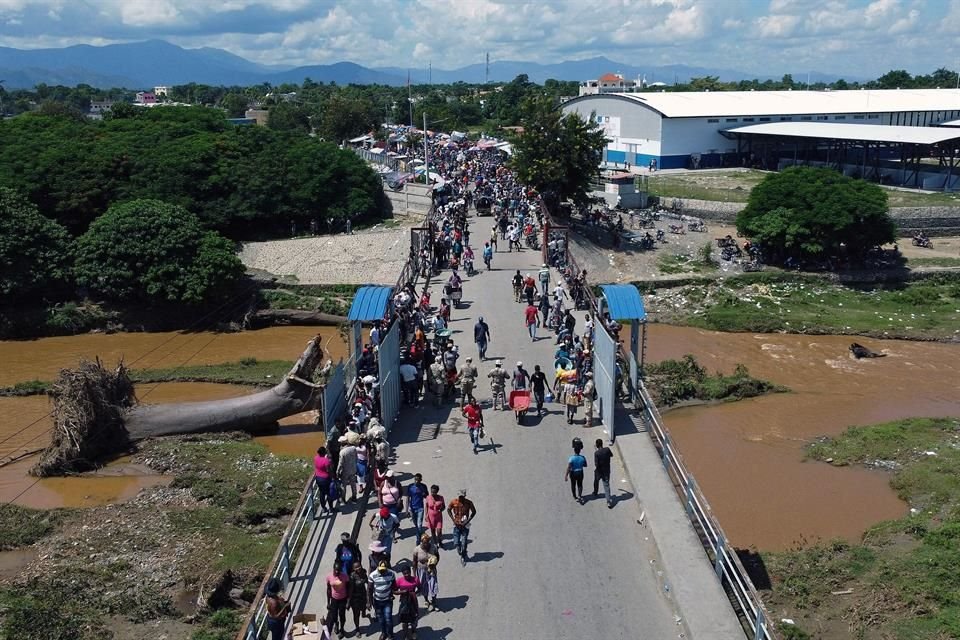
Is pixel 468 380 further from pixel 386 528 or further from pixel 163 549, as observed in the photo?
pixel 163 549

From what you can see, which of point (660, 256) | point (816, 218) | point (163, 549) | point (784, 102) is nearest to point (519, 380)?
point (163, 549)

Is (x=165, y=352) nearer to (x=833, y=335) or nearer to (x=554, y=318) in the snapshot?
(x=554, y=318)

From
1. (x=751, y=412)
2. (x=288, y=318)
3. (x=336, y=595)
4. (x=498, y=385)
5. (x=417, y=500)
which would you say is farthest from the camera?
(x=288, y=318)

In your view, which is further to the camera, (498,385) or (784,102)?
(784,102)

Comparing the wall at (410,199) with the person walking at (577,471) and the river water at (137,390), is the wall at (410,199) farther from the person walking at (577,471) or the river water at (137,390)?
the person walking at (577,471)

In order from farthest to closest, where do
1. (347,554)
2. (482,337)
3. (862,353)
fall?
(862,353) < (482,337) < (347,554)

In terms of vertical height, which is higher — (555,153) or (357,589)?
(555,153)
